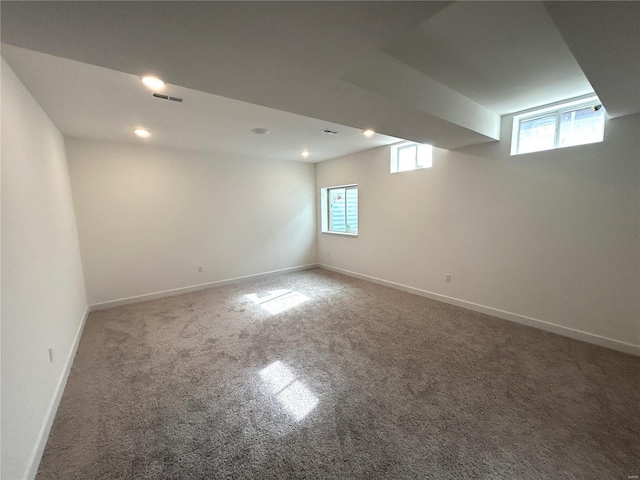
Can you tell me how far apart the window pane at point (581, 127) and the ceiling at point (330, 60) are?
10.3 inches

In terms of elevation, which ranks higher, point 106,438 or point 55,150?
point 55,150

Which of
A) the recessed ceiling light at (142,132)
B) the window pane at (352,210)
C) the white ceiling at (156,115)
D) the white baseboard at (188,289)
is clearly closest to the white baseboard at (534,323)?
the window pane at (352,210)

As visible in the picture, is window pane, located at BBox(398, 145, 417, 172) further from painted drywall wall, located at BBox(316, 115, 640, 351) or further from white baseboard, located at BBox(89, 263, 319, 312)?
white baseboard, located at BBox(89, 263, 319, 312)

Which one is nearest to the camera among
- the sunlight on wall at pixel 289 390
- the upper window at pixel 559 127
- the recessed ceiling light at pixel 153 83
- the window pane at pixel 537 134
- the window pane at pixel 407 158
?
the sunlight on wall at pixel 289 390

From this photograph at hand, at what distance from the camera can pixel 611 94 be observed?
182 centimetres

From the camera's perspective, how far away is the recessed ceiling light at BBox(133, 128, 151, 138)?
3150mm

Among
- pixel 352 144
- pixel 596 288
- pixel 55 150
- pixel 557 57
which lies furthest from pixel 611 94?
pixel 55 150

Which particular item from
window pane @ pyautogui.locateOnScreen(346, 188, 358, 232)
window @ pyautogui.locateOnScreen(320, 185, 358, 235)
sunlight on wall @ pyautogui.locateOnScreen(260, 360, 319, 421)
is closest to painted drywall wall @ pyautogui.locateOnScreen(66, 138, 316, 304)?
window @ pyautogui.locateOnScreen(320, 185, 358, 235)

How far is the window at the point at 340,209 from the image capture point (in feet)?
17.3

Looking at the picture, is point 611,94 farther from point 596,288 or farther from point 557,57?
point 596,288

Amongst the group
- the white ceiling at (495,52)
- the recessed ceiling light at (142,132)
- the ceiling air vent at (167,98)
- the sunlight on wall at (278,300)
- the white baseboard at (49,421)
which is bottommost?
the sunlight on wall at (278,300)

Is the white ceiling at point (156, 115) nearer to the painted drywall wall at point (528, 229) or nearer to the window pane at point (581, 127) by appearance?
the painted drywall wall at point (528, 229)

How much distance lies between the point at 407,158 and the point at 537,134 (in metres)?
1.73

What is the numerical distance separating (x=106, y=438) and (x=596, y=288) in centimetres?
429
